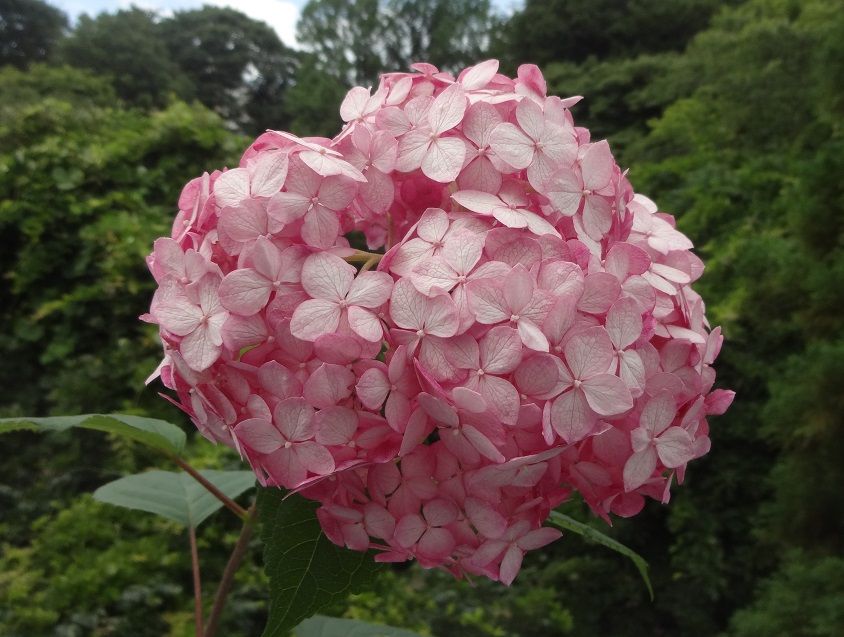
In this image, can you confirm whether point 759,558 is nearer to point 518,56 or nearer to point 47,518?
point 47,518

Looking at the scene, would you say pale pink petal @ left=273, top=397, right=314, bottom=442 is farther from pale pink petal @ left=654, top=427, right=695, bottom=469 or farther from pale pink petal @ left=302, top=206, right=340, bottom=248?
pale pink petal @ left=654, top=427, right=695, bottom=469

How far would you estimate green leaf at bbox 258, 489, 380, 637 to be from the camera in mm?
560

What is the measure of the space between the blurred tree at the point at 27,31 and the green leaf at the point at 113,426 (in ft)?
72.1

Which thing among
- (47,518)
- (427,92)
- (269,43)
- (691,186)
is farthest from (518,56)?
(427,92)

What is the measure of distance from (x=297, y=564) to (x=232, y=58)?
21.2 meters

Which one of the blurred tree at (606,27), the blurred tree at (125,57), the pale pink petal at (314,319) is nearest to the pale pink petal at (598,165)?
the pale pink petal at (314,319)

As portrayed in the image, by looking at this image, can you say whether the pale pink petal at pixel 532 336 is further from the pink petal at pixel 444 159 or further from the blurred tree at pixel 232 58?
the blurred tree at pixel 232 58

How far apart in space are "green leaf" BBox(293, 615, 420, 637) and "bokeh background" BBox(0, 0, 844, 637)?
1.33 metres

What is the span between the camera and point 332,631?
32.4 inches

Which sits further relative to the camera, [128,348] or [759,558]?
[759,558]

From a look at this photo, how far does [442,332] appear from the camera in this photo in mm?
451

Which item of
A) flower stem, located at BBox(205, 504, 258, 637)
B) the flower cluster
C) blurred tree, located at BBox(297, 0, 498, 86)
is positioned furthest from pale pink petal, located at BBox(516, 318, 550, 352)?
blurred tree, located at BBox(297, 0, 498, 86)

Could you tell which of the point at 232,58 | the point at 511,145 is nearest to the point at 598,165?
the point at 511,145

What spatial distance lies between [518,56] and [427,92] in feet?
42.8
